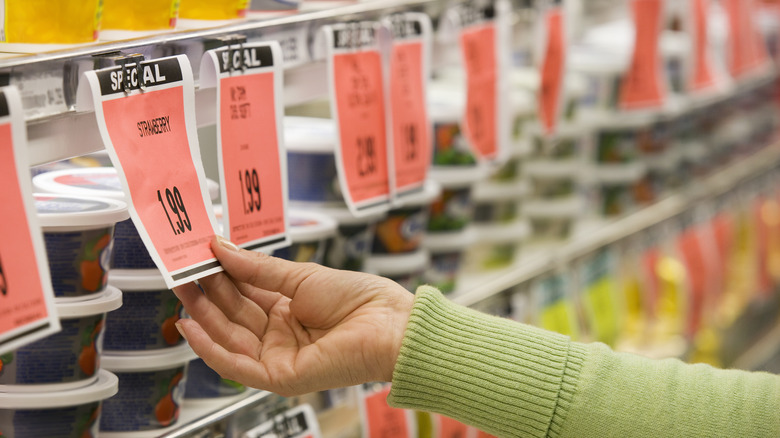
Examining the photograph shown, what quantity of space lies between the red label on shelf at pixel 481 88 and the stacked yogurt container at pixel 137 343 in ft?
2.13

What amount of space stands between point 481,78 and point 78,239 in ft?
2.69

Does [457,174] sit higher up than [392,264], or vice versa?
[457,174]

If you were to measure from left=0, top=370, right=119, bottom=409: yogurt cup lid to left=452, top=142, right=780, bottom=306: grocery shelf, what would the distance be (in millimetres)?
850

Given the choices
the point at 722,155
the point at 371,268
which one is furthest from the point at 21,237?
the point at 722,155

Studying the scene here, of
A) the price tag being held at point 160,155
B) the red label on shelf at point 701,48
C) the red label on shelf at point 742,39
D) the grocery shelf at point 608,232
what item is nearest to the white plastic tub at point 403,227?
the grocery shelf at point 608,232

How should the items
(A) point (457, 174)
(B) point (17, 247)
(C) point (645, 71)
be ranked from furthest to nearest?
1. (C) point (645, 71)
2. (A) point (457, 174)
3. (B) point (17, 247)

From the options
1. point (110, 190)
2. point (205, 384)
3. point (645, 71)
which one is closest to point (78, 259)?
point (110, 190)

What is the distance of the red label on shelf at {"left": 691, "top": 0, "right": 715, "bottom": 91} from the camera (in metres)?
2.30

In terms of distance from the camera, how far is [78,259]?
1.00 metres

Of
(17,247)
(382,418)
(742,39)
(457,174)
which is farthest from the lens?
(742,39)

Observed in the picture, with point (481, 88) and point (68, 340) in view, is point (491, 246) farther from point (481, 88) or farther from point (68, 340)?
point (68, 340)

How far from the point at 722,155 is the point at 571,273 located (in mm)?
1079

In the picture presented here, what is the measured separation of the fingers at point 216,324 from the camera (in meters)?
1.03

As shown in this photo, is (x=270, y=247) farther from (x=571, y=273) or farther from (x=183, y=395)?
(x=571, y=273)
